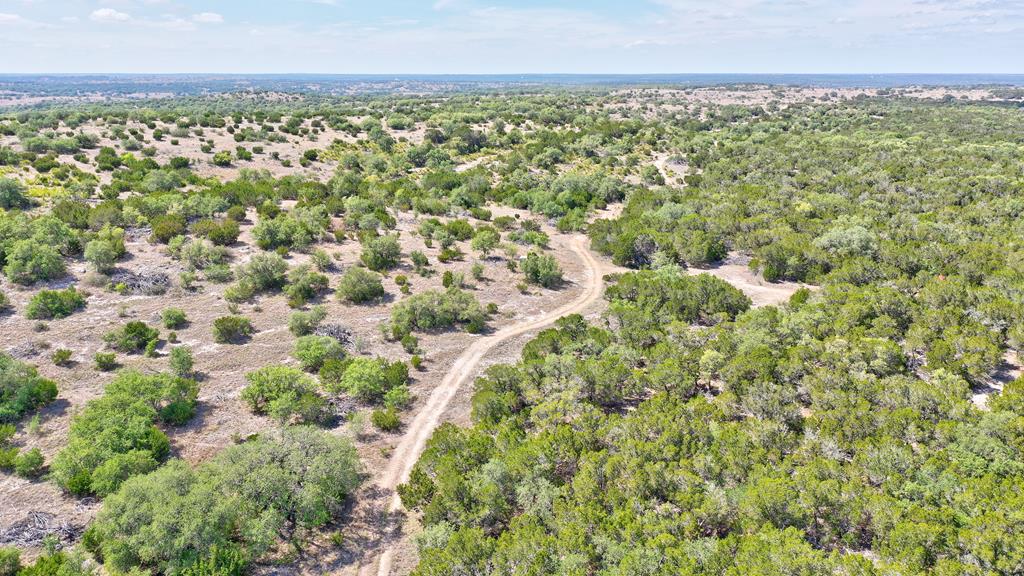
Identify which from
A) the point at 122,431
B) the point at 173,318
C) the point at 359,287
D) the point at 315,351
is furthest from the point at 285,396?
the point at 359,287

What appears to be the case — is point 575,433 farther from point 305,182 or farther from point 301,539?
point 305,182

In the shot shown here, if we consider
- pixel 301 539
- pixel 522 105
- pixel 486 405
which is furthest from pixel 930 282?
pixel 522 105

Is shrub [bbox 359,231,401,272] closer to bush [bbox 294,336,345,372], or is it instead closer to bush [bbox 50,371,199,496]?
bush [bbox 294,336,345,372]

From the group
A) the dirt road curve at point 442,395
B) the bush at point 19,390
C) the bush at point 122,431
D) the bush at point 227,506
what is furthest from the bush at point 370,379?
the bush at point 19,390

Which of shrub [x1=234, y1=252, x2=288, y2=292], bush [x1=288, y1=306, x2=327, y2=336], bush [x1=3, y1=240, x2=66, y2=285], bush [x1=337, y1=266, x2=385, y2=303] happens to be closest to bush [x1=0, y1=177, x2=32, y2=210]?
bush [x1=3, y1=240, x2=66, y2=285]

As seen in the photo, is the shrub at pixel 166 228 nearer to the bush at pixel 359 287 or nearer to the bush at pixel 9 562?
the bush at pixel 359 287

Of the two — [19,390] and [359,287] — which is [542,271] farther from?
[19,390]
